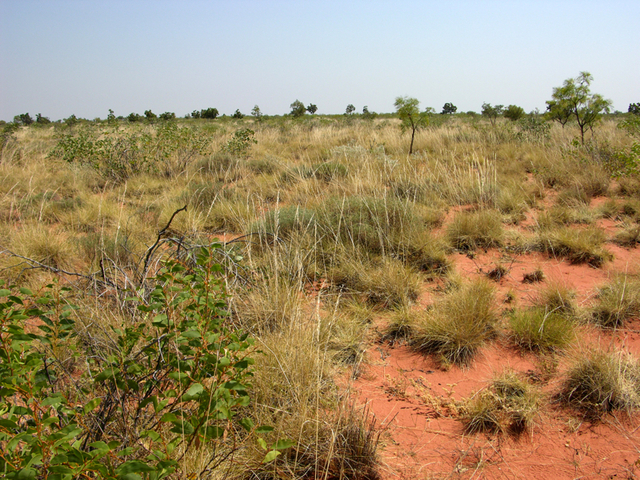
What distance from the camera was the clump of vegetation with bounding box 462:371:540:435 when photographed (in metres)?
2.23

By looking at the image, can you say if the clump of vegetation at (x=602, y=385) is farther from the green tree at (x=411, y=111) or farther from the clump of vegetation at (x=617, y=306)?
the green tree at (x=411, y=111)

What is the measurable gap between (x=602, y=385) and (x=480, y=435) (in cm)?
82

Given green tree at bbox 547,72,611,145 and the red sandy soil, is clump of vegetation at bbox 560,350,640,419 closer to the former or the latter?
the red sandy soil

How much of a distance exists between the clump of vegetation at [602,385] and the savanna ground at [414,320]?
11 millimetres

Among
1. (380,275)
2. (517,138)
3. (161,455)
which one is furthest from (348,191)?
(517,138)

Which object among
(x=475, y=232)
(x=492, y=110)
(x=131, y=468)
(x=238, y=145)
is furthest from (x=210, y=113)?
(x=131, y=468)

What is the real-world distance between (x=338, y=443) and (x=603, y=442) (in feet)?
4.80

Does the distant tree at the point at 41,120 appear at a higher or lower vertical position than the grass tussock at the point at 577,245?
higher

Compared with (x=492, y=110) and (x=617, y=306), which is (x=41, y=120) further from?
(x=617, y=306)

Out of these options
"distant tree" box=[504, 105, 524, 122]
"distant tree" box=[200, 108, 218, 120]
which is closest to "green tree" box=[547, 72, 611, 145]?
"distant tree" box=[504, 105, 524, 122]

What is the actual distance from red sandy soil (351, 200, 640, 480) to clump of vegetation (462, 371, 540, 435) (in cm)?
5

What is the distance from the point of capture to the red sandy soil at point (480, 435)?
1.98 metres

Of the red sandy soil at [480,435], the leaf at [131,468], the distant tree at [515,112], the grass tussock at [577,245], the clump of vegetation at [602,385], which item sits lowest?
the red sandy soil at [480,435]

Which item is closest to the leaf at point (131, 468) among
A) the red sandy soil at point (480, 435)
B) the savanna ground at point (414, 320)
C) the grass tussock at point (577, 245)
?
the savanna ground at point (414, 320)
